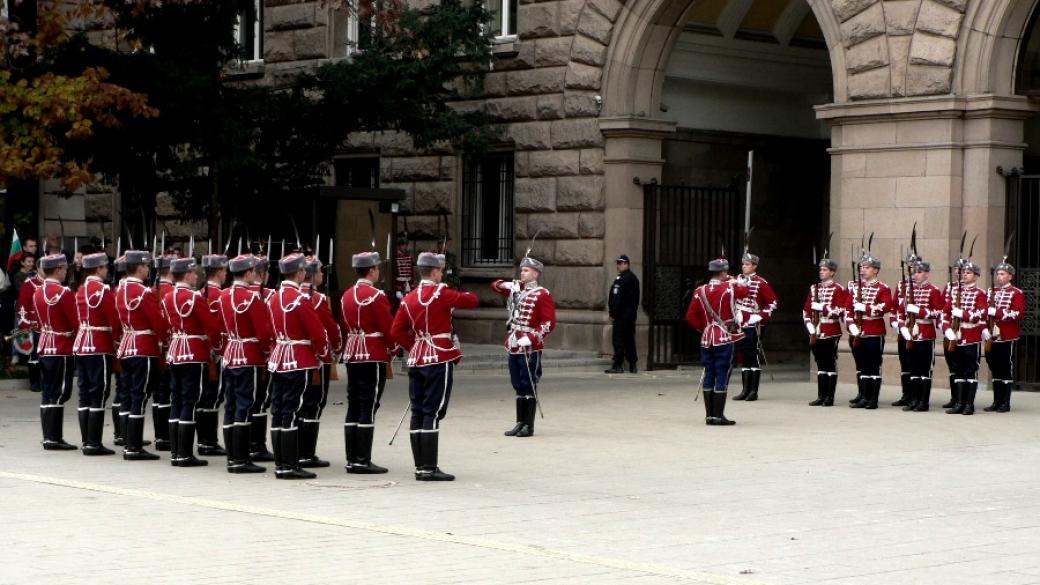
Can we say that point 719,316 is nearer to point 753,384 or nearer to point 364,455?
point 753,384

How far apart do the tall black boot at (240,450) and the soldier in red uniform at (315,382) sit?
0.42 meters

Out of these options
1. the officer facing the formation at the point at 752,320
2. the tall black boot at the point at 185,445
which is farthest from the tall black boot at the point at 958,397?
the tall black boot at the point at 185,445

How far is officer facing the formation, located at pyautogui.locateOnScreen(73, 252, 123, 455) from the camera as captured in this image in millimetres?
16203

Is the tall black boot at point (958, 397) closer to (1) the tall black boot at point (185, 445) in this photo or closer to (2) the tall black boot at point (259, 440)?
(2) the tall black boot at point (259, 440)

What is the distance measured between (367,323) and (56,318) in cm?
369

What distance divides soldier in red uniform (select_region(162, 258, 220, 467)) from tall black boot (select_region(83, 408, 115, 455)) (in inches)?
37.2

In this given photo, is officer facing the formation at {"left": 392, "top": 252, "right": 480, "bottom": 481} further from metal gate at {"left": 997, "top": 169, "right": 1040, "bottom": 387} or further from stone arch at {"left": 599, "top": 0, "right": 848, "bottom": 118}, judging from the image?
stone arch at {"left": 599, "top": 0, "right": 848, "bottom": 118}

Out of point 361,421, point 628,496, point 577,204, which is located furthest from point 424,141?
point 628,496

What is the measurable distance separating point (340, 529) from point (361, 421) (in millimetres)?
3161

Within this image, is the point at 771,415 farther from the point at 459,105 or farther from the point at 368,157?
the point at 368,157

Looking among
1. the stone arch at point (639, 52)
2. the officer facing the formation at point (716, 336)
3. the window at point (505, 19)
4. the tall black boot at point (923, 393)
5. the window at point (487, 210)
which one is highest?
the window at point (505, 19)

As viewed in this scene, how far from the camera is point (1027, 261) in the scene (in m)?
23.1

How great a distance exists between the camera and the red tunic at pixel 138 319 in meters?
15.9

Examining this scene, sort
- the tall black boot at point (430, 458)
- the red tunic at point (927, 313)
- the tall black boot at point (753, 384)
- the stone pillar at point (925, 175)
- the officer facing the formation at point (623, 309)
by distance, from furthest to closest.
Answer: the officer facing the formation at point (623, 309), the stone pillar at point (925, 175), the tall black boot at point (753, 384), the red tunic at point (927, 313), the tall black boot at point (430, 458)
